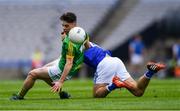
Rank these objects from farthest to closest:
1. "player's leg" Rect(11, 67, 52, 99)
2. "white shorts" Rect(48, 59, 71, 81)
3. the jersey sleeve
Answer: "white shorts" Rect(48, 59, 71, 81) < "player's leg" Rect(11, 67, 52, 99) < the jersey sleeve

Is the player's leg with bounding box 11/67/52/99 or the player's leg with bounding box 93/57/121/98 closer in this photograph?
the player's leg with bounding box 11/67/52/99

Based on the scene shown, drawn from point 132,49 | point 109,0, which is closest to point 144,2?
point 109,0

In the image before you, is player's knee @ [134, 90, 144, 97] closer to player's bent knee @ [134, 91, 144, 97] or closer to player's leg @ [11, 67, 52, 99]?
player's bent knee @ [134, 91, 144, 97]

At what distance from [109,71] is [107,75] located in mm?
87

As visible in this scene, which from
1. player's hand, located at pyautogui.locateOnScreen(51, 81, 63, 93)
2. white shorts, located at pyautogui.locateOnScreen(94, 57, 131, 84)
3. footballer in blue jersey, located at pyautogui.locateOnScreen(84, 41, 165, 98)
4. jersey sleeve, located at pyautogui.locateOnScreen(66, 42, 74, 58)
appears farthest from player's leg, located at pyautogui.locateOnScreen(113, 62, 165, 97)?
player's hand, located at pyautogui.locateOnScreen(51, 81, 63, 93)

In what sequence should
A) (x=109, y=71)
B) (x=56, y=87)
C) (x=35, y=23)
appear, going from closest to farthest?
(x=56, y=87)
(x=109, y=71)
(x=35, y=23)

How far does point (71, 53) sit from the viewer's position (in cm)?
1469

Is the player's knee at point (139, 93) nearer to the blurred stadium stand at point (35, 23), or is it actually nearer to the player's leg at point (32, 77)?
the player's leg at point (32, 77)

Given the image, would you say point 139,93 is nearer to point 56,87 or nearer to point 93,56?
point 93,56

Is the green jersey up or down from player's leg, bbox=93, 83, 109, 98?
up

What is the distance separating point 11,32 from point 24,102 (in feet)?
91.6

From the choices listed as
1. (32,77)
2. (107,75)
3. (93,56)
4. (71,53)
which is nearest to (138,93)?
(107,75)

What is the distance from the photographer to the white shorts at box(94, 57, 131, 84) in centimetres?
1539

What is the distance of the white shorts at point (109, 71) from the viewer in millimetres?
15391
